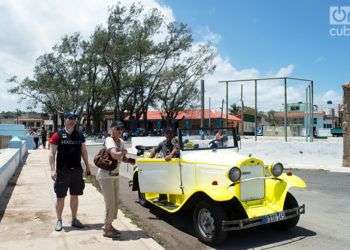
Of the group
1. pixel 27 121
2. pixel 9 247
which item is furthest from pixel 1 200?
pixel 27 121

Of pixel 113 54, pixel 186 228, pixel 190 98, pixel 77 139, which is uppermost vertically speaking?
pixel 113 54

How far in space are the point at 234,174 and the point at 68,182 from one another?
261 cm

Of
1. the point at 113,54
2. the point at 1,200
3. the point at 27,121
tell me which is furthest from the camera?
the point at 27,121

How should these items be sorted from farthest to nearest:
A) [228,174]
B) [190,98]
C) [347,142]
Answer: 1. [190,98]
2. [347,142]
3. [228,174]

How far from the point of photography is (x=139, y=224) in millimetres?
8570

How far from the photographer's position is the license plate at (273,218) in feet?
24.6

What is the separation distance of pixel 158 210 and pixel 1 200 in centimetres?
350

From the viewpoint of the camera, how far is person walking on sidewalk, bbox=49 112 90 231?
25.8 feet

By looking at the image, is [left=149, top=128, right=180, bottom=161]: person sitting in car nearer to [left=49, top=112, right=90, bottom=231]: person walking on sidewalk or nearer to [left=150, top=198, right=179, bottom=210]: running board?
[left=150, top=198, right=179, bottom=210]: running board

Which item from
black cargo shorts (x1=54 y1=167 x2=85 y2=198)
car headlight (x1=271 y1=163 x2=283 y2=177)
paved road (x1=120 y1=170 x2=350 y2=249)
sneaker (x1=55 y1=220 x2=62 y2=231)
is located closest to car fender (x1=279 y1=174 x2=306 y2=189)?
car headlight (x1=271 y1=163 x2=283 y2=177)

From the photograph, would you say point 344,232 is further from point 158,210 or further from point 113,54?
point 113,54

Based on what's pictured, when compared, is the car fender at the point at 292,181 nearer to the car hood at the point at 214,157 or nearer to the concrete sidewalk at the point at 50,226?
the car hood at the point at 214,157

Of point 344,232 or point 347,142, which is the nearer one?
point 344,232

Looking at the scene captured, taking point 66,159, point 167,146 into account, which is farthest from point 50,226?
point 167,146
